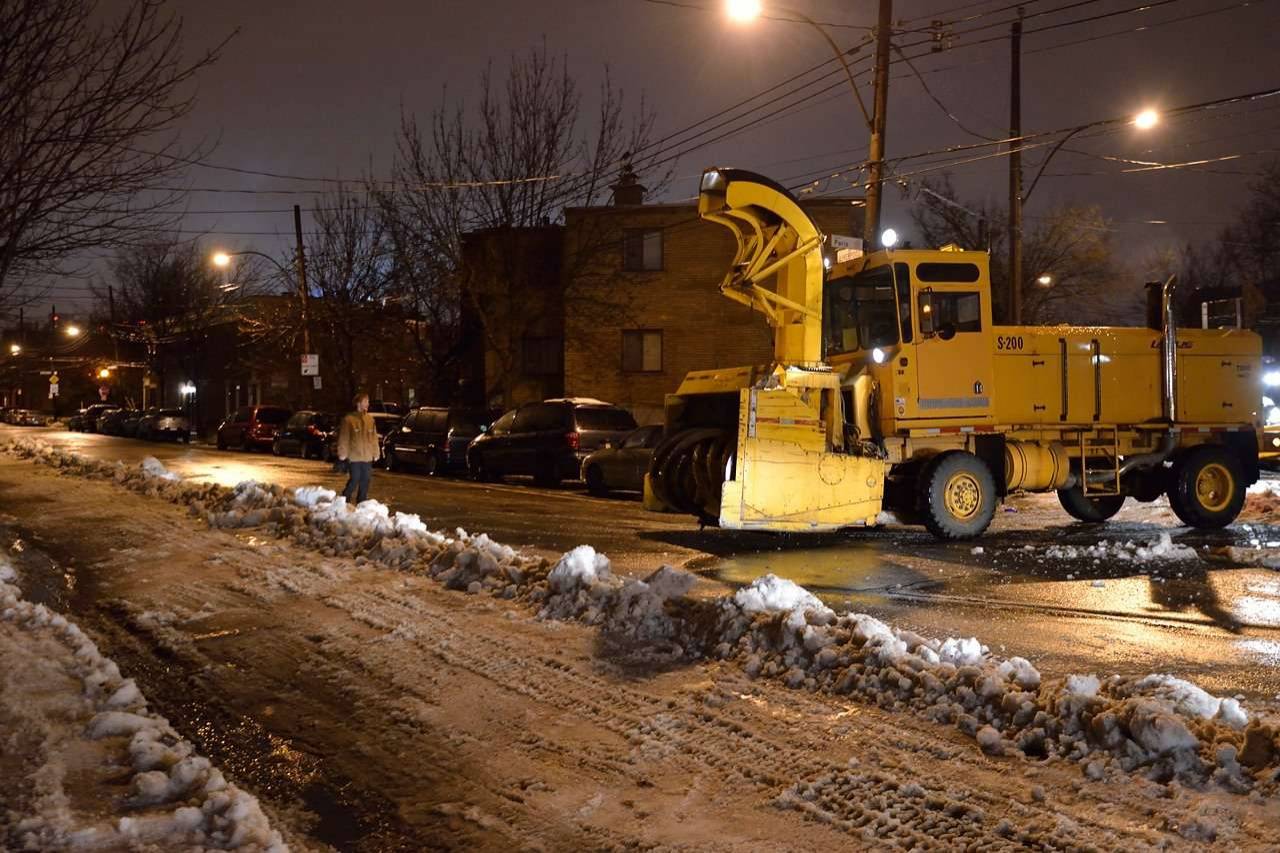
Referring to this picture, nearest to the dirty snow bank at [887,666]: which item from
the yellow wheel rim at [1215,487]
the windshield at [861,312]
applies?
the windshield at [861,312]

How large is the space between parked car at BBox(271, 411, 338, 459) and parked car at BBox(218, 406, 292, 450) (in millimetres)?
3438

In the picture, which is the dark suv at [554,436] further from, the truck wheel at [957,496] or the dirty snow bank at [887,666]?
the dirty snow bank at [887,666]

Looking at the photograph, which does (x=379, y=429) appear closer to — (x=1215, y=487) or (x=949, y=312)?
(x=949, y=312)

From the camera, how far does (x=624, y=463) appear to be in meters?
19.5

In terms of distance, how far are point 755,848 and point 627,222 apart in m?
31.4

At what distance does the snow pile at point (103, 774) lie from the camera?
4223mm

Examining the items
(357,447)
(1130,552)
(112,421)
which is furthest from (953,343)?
(112,421)

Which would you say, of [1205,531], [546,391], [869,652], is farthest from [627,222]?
[869,652]

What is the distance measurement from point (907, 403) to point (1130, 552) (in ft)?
9.57

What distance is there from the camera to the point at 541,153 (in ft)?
111

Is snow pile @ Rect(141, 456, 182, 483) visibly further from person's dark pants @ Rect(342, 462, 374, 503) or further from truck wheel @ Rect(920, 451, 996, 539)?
truck wheel @ Rect(920, 451, 996, 539)

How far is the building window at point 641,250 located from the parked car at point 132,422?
30224 millimetres

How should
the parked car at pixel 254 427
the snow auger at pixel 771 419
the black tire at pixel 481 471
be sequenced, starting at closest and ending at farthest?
1. the snow auger at pixel 771 419
2. the black tire at pixel 481 471
3. the parked car at pixel 254 427

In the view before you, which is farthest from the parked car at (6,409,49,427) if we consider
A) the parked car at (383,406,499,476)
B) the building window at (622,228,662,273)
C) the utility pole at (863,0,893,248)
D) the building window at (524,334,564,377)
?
the utility pole at (863,0,893,248)
